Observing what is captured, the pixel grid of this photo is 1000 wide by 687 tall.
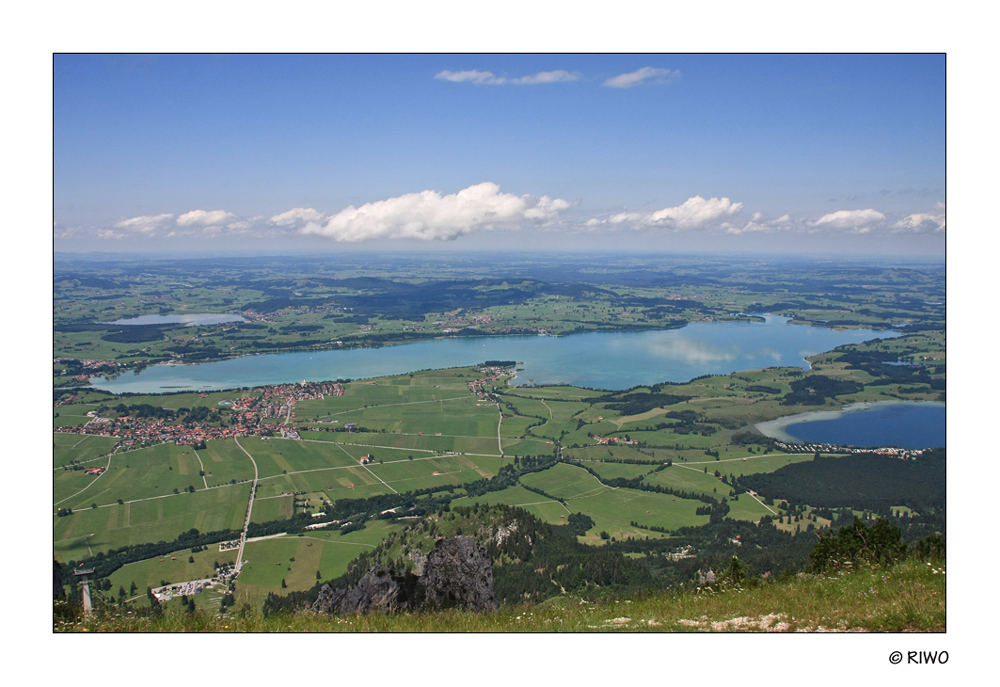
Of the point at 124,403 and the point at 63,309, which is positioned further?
the point at 63,309

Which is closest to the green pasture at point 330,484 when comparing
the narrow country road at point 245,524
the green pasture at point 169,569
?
the narrow country road at point 245,524

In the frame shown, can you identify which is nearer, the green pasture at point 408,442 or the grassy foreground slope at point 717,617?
the grassy foreground slope at point 717,617

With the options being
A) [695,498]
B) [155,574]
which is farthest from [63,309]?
[695,498]

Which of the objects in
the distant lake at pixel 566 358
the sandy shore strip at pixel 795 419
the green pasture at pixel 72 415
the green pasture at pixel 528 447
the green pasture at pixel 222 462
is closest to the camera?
the green pasture at pixel 222 462

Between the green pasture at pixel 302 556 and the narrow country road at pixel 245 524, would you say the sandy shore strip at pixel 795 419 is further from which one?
the narrow country road at pixel 245 524

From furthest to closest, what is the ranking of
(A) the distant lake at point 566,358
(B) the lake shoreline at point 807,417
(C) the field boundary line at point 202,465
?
(A) the distant lake at point 566,358, (B) the lake shoreline at point 807,417, (C) the field boundary line at point 202,465

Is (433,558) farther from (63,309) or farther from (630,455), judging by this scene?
(63,309)

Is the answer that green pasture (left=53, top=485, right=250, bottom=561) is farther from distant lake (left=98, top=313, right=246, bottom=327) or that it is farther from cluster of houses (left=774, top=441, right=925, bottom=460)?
distant lake (left=98, top=313, right=246, bottom=327)
